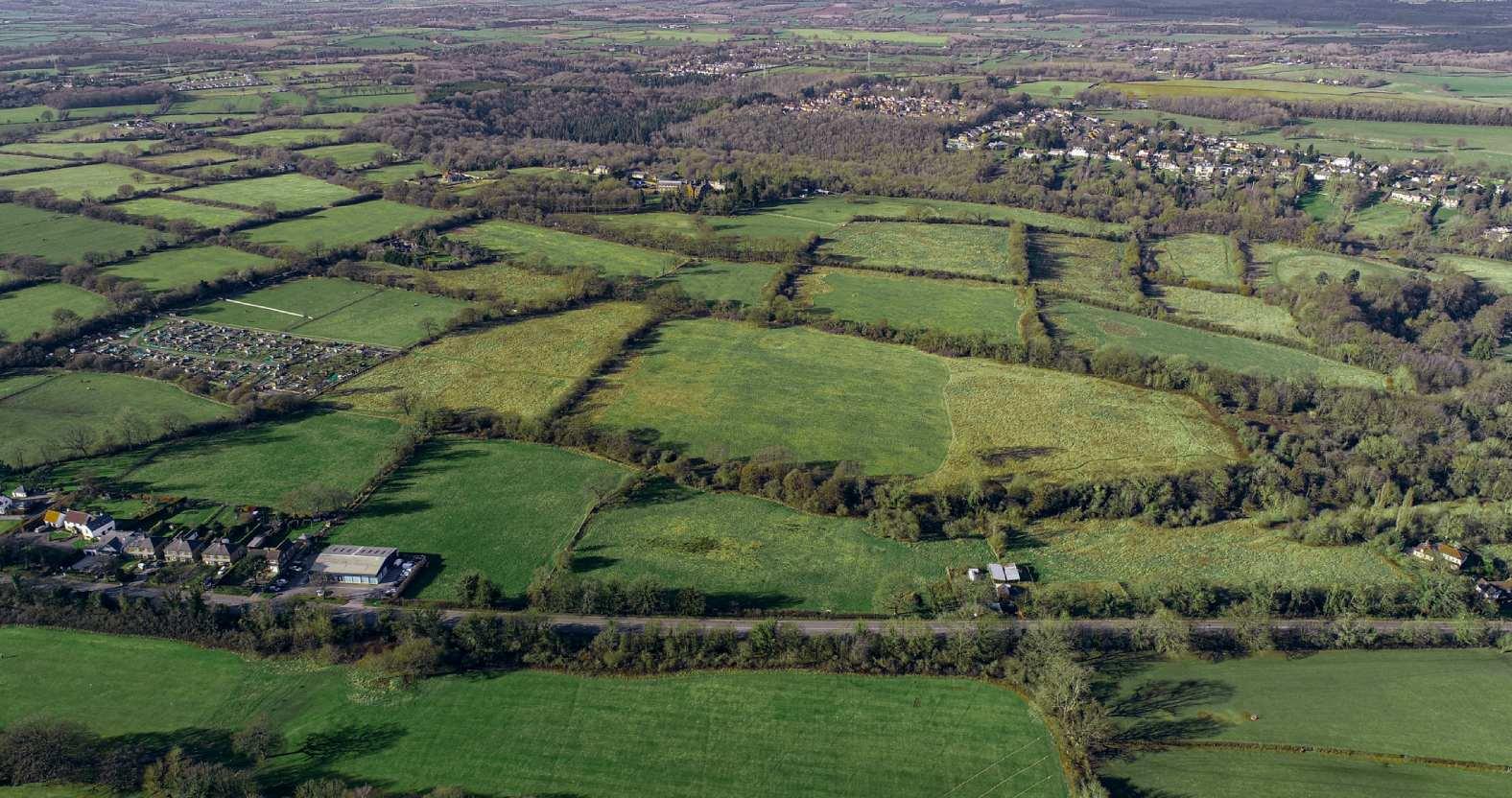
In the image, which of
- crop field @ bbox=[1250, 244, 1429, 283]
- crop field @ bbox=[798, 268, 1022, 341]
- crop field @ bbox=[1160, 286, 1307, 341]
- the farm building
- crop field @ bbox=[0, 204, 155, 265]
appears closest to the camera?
the farm building

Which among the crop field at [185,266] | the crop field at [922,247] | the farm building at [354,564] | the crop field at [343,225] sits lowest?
the farm building at [354,564]

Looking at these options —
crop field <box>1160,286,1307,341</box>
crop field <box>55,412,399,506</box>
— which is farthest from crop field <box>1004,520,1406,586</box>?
crop field <box>55,412,399,506</box>

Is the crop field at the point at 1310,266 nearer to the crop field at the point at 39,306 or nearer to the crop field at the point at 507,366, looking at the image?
the crop field at the point at 507,366

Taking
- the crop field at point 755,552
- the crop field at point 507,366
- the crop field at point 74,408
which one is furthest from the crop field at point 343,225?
the crop field at point 755,552

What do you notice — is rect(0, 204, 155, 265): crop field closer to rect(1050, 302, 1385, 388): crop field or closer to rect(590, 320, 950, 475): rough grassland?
rect(590, 320, 950, 475): rough grassland

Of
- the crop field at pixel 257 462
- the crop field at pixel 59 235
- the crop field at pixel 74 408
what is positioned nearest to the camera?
the crop field at pixel 257 462
